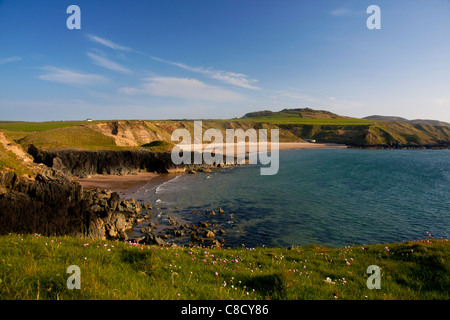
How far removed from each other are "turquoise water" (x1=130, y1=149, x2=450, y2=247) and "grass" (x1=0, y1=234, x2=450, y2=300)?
562 inches

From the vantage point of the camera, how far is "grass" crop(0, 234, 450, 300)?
4473 millimetres

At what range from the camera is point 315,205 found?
34438 millimetres

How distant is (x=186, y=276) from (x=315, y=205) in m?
31.8

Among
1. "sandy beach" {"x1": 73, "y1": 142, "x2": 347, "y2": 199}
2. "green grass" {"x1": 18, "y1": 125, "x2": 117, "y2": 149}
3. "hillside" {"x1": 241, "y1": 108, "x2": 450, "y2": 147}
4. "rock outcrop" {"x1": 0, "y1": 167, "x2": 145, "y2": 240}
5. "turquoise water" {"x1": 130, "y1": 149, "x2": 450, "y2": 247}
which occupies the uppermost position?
"hillside" {"x1": 241, "y1": 108, "x2": 450, "y2": 147}

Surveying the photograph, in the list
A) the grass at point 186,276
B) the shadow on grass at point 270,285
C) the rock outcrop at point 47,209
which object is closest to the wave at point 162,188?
the rock outcrop at point 47,209

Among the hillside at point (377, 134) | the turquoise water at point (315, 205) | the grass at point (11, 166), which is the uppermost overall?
the hillside at point (377, 134)

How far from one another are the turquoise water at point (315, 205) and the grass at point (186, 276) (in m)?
14.3

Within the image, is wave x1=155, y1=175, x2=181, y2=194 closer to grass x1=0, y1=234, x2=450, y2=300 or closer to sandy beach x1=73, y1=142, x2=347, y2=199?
sandy beach x1=73, y1=142, x2=347, y2=199

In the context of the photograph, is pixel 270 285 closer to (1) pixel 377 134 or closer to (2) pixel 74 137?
(2) pixel 74 137

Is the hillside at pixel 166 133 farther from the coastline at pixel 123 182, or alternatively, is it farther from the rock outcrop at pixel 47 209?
the rock outcrop at pixel 47 209

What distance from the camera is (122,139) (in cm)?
9750

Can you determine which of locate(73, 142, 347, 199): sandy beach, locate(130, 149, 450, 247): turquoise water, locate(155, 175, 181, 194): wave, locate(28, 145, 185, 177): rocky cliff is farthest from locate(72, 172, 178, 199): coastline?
locate(130, 149, 450, 247): turquoise water

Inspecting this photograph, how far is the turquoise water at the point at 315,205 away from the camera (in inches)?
949
